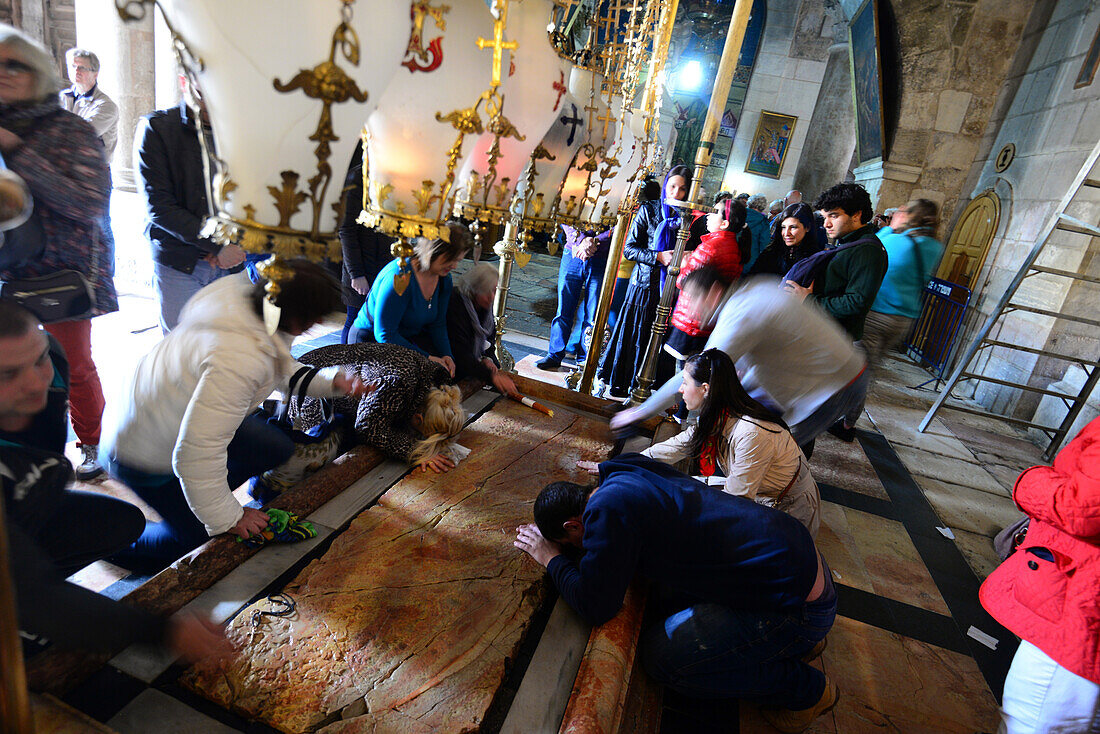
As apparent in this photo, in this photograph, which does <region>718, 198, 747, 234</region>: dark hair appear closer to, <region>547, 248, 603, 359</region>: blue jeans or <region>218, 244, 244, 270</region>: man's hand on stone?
<region>547, 248, 603, 359</region>: blue jeans

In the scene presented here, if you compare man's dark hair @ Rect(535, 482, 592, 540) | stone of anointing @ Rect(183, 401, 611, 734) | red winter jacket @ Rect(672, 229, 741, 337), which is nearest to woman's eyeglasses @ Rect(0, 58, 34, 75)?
stone of anointing @ Rect(183, 401, 611, 734)

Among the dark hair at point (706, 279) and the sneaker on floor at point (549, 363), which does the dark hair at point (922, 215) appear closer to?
the dark hair at point (706, 279)

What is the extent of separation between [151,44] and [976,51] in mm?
9969

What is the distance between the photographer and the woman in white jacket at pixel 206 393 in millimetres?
1575

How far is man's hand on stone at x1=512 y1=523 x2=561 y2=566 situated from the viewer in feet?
6.44

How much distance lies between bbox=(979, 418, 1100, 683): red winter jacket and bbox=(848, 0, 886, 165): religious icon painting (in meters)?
8.05

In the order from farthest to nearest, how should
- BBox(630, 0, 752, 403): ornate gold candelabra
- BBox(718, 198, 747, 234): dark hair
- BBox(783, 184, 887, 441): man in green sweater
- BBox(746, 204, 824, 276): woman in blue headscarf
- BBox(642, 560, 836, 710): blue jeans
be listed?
1. BBox(718, 198, 747, 234): dark hair
2. BBox(746, 204, 824, 276): woman in blue headscarf
3. BBox(783, 184, 887, 441): man in green sweater
4. BBox(630, 0, 752, 403): ornate gold candelabra
5. BBox(642, 560, 836, 710): blue jeans

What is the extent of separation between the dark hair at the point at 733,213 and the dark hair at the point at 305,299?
318 cm

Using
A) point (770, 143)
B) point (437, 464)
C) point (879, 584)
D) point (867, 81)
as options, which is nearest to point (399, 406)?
point (437, 464)

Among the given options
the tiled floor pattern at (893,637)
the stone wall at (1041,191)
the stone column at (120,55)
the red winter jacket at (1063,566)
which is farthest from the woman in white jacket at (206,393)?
the stone wall at (1041,191)

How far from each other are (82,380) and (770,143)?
16.4 meters

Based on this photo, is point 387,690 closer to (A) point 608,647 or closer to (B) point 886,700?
(A) point 608,647

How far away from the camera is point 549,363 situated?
5.31 m

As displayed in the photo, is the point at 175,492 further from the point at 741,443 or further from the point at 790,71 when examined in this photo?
the point at 790,71
